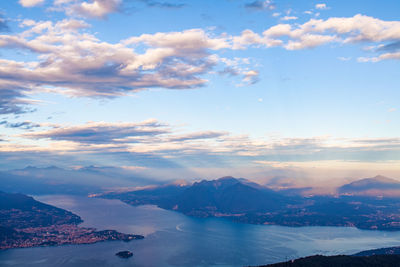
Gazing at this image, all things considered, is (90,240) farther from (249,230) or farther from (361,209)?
(361,209)

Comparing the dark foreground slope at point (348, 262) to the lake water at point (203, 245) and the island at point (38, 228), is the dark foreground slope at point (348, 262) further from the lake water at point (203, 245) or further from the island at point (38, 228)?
the island at point (38, 228)

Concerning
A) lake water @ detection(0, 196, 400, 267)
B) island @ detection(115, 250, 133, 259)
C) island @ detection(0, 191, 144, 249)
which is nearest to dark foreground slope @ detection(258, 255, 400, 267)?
lake water @ detection(0, 196, 400, 267)

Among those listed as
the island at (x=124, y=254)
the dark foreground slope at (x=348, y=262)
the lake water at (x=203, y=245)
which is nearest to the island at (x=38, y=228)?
the lake water at (x=203, y=245)

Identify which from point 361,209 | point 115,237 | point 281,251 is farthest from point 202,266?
point 361,209

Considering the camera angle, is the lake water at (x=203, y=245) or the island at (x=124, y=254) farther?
the island at (x=124, y=254)

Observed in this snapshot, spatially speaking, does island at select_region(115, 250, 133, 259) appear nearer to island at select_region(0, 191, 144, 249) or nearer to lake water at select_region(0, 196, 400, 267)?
lake water at select_region(0, 196, 400, 267)

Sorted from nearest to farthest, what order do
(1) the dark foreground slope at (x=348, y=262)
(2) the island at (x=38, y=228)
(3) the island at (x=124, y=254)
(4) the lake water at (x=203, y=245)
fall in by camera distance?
(1) the dark foreground slope at (x=348, y=262) < (4) the lake water at (x=203, y=245) < (3) the island at (x=124, y=254) < (2) the island at (x=38, y=228)
